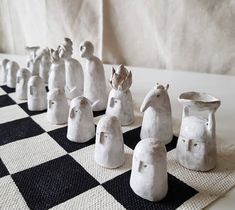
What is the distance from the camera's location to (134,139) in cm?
74

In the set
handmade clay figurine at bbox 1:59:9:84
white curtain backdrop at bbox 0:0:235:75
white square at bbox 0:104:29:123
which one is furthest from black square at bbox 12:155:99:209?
white curtain backdrop at bbox 0:0:235:75

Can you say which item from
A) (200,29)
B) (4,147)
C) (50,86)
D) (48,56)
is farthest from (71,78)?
(200,29)

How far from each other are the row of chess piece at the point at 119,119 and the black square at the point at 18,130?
56 millimetres

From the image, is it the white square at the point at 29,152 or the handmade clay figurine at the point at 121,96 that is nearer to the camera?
the white square at the point at 29,152

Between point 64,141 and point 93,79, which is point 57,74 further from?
point 64,141

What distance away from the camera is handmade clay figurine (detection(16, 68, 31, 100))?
95 cm

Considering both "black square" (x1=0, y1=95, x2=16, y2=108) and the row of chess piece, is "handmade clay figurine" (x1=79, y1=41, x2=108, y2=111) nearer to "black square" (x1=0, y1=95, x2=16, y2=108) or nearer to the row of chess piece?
the row of chess piece

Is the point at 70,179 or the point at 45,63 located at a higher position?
the point at 45,63

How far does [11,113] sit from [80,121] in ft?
0.97

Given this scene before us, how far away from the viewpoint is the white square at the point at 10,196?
1.68ft

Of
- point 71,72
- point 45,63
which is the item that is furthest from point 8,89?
point 71,72

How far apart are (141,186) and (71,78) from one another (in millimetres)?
521

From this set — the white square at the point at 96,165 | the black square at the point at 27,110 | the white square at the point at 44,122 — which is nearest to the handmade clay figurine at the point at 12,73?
the black square at the point at 27,110

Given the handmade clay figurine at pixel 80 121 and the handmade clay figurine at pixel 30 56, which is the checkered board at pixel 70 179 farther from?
the handmade clay figurine at pixel 30 56
